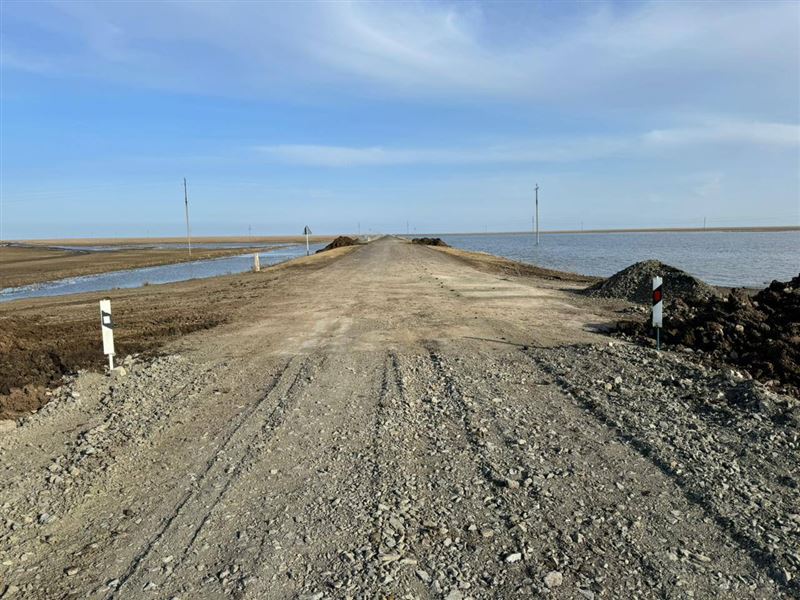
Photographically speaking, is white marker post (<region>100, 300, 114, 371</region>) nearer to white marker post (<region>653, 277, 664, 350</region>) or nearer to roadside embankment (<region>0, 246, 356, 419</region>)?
roadside embankment (<region>0, 246, 356, 419</region>)

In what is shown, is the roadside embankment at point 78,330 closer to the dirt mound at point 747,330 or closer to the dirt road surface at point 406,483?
the dirt road surface at point 406,483

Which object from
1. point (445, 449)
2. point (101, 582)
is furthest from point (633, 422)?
point (101, 582)

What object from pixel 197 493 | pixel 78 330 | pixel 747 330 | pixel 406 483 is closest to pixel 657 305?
pixel 747 330

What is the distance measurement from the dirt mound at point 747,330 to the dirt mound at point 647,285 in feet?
11.7

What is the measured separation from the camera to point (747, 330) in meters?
8.98

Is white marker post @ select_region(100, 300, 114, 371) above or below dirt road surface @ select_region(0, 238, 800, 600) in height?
above

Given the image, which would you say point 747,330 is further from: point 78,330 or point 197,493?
point 78,330

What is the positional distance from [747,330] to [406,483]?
289 inches

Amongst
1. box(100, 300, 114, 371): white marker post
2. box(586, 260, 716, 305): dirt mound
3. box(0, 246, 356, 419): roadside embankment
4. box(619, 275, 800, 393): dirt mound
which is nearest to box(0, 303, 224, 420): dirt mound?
box(0, 246, 356, 419): roadside embankment

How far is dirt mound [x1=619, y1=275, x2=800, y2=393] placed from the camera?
7.58 meters

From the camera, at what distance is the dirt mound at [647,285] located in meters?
15.4

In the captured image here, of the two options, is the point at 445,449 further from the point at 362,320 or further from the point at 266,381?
the point at 362,320

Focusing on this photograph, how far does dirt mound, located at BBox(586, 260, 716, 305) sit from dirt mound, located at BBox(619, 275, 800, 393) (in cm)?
357

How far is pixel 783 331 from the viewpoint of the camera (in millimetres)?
8648
